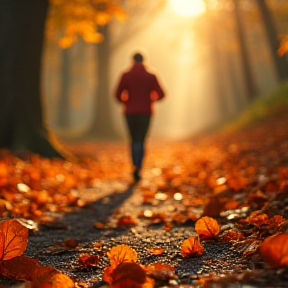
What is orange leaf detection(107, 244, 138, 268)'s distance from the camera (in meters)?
2.39

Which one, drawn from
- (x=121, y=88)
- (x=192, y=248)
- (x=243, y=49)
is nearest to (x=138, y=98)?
(x=121, y=88)

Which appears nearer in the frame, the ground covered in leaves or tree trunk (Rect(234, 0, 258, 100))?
the ground covered in leaves

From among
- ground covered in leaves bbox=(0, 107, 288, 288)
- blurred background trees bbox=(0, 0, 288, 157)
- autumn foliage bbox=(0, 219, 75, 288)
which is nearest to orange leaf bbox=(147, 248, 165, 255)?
ground covered in leaves bbox=(0, 107, 288, 288)

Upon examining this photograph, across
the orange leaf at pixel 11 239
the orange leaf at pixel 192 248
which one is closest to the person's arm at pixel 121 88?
the orange leaf at pixel 192 248

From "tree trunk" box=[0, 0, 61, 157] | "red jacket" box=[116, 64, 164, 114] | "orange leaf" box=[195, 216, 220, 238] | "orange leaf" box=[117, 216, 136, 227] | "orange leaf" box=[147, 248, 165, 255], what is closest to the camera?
"orange leaf" box=[147, 248, 165, 255]

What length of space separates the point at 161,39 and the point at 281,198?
5788 cm

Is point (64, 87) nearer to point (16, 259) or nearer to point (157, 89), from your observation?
point (157, 89)

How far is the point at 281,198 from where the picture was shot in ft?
11.9

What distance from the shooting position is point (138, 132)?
6547mm

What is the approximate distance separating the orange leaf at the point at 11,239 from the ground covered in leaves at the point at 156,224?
0.01m

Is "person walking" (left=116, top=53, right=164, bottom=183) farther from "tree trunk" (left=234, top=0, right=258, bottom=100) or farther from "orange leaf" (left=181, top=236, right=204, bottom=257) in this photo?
"tree trunk" (left=234, top=0, right=258, bottom=100)

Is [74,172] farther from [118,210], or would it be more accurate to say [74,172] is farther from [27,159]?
[118,210]

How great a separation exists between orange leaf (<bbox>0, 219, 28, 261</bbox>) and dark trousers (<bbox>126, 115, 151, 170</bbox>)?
4.18 metres

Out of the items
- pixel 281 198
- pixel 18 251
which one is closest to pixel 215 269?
pixel 18 251
